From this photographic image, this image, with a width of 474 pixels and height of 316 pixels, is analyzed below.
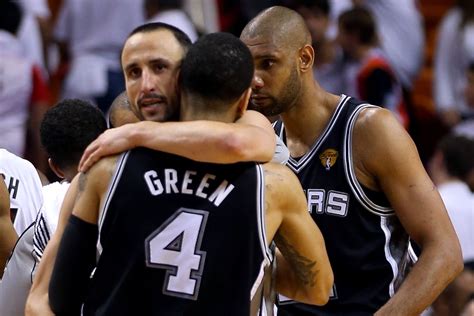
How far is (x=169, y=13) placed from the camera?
966 cm

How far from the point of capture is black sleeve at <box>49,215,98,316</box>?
405 centimetres

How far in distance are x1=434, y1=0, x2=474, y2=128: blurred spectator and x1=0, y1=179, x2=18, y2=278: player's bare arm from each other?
5929mm

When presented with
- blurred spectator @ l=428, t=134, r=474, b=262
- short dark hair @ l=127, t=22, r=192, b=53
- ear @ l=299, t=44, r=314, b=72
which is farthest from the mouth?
blurred spectator @ l=428, t=134, r=474, b=262

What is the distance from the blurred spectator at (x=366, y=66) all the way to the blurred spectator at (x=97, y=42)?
1727 mm

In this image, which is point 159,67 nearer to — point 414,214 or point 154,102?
point 154,102

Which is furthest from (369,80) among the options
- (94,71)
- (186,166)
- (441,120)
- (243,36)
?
(186,166)

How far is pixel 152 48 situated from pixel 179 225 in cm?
66

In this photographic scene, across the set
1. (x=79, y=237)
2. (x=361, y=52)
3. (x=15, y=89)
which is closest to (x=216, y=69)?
(x=79, y=237)

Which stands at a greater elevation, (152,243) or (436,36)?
(152,243)

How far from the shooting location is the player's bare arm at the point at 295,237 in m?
4.15

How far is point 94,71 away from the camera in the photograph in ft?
31.8

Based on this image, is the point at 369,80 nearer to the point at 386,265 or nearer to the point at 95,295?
the point at 386,265

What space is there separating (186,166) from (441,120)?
22.1 feet

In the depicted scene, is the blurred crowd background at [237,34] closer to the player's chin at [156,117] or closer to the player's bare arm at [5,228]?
the player's bare arm at [5,228]
